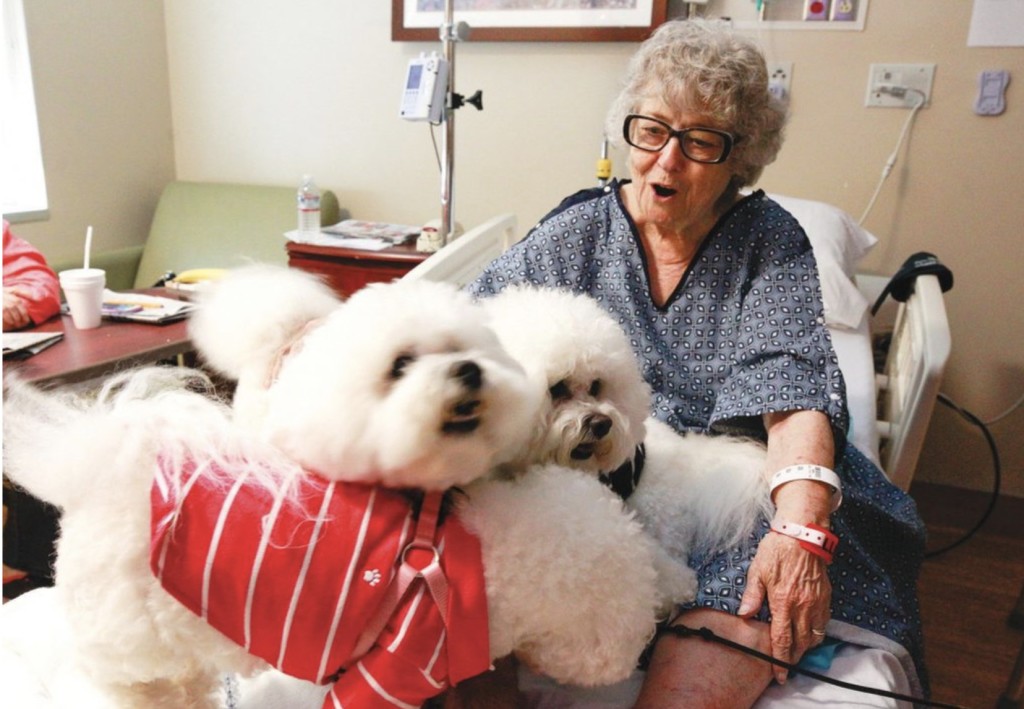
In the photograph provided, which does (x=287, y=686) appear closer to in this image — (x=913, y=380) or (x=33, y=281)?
(x=913, y=380)

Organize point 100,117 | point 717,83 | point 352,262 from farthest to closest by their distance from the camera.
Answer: point 100,117
point 352,262
point 717,83

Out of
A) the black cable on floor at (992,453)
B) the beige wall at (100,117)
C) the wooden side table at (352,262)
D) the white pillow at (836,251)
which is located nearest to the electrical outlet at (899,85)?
the white pillow at (836,251)

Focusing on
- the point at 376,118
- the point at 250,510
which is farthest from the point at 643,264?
Answer: the point at 376,118

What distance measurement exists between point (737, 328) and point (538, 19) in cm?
185

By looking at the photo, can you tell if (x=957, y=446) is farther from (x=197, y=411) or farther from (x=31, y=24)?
(x=31, y=24)

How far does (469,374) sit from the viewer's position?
2.10 feet

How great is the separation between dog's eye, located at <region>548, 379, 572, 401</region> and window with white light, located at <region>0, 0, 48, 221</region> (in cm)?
260

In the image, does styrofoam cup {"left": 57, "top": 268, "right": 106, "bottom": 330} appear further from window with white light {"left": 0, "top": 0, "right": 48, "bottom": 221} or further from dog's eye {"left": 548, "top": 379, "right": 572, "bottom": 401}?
dog's eye {"left": 548, "top": 379, "right": 572, "bottom": 401}

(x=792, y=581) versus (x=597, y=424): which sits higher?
(x=597, y=424)

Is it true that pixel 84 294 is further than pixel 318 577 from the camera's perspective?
Yes

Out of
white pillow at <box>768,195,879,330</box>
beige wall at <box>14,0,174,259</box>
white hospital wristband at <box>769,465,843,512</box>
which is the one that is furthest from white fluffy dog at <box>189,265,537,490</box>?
beige wall at <box>14,0,174,259</box>

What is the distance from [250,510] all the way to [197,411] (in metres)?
0.13

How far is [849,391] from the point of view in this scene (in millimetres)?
1720

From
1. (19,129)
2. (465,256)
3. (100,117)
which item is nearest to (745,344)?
(465,256)
